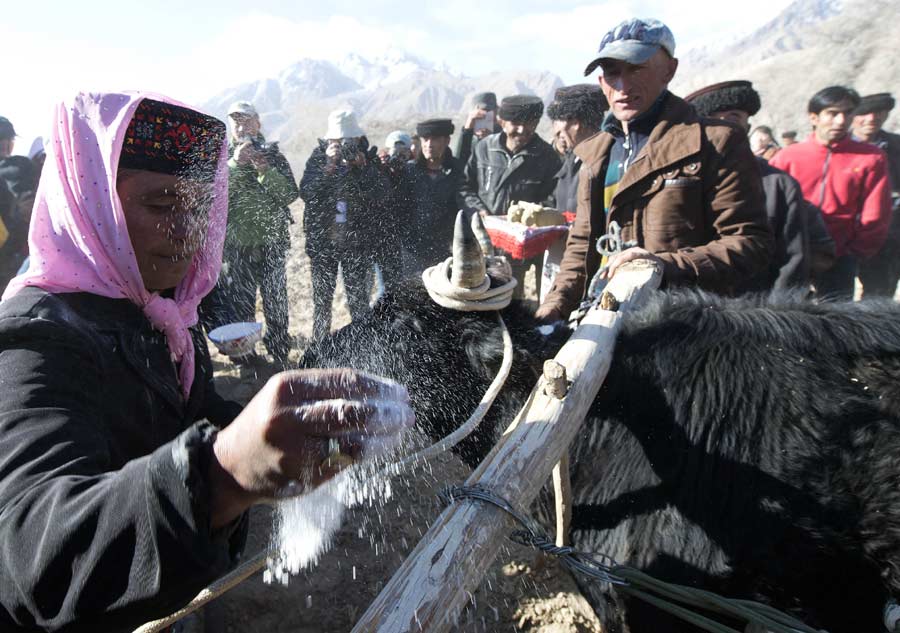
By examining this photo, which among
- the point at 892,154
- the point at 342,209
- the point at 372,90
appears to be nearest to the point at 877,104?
the point at 892,154

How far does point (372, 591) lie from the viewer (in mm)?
2768

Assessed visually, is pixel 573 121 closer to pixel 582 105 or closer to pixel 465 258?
pixel 582 105

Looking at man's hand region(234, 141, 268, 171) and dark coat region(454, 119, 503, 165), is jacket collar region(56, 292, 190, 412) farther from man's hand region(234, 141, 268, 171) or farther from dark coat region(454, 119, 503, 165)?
dark coat region(454, 119, 503, 165)

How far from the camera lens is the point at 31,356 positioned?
3.16ft

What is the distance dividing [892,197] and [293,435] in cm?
672

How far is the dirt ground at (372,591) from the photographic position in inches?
100

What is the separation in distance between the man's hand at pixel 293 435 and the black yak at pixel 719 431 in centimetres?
107

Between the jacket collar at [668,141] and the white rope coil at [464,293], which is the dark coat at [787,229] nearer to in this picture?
the jacket collar at [668,141]

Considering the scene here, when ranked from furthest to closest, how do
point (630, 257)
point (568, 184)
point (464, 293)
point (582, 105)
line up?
point (568, 184)
point (582, 105)
point (630, 257)
point (464, 293)

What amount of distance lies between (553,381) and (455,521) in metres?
0.48

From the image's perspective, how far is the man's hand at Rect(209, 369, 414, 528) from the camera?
66 cm

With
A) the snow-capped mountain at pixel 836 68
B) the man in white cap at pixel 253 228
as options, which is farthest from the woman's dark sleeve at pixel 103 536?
the snow-capped mountain at pixel 836 68

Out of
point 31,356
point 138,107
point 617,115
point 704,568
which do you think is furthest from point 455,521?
point 617,115

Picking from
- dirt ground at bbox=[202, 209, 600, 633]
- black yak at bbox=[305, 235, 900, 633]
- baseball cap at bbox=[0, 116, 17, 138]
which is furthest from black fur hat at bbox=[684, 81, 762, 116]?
baseball cap at bbox=[0, 116, 17, 138]
